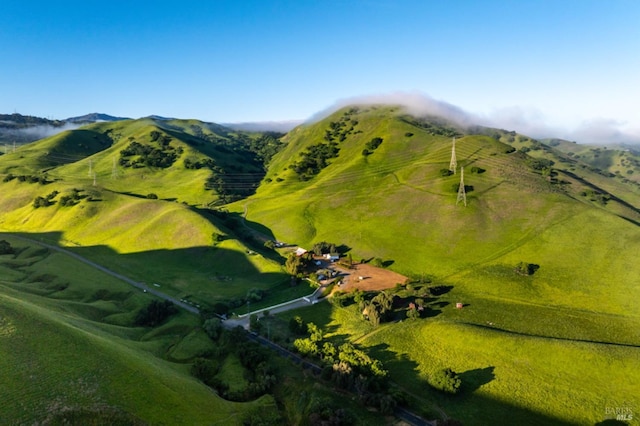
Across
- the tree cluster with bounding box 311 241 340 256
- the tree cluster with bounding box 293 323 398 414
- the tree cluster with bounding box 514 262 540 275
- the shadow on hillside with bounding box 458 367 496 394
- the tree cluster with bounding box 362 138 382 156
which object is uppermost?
the tree cluster with bounding box 362 138 382 156

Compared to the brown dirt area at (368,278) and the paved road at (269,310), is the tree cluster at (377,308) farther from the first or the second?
the paved road at (269,310)

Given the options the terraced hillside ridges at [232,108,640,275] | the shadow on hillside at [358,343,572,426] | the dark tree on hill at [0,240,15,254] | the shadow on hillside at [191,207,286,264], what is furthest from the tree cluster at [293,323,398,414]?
the dark tree on hill at [0,240,15,254]

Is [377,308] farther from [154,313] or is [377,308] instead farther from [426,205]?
[426,205]

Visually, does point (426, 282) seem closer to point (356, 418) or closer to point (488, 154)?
point (356, 418)

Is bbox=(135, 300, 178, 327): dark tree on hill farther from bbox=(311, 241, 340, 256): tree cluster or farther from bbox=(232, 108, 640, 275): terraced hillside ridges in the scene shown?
bbox=(232, 108, 640, 275): terraced hillside ridges

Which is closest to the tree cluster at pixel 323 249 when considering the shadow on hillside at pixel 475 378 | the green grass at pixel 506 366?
the green grass at pixel 506 366

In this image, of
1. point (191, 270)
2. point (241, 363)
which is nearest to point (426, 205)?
point (191, 270)

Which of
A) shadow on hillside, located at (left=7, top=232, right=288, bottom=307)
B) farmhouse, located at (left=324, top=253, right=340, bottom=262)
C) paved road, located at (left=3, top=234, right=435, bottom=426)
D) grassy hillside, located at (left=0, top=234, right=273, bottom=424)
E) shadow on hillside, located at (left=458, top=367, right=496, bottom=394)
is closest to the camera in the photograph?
grassy hillside, located at (left=0, top=234, right=273, bottom=424)
